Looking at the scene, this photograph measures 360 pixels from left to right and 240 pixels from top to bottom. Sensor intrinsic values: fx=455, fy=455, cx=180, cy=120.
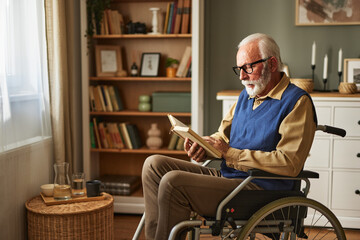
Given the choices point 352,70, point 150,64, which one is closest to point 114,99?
point 150,64

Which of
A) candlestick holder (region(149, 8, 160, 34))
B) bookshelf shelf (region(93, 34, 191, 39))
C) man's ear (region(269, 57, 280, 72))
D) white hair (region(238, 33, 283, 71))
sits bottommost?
man's ear (region(269, 57, 280, 72))

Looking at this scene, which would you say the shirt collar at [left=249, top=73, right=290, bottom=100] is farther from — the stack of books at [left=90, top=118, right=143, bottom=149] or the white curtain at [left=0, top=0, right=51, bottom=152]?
the stack of books at [left=90, top=118, right=143, bottom=149]

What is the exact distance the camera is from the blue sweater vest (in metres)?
1.91

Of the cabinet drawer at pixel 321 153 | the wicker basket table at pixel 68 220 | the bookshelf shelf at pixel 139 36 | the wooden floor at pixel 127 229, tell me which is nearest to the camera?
the wicker basket table at pixel 68 220

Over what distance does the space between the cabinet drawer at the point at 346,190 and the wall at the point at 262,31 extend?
0.75 meters

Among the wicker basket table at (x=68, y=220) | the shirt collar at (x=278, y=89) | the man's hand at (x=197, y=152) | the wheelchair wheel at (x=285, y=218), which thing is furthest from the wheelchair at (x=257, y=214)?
the wicker basket table at (x=68, y=220)

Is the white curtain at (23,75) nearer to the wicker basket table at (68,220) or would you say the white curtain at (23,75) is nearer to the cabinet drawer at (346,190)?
the wicker basket table at (68,220)

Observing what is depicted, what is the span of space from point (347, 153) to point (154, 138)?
4.50 ft

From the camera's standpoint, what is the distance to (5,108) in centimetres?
234

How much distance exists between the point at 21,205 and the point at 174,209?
1.14 meters

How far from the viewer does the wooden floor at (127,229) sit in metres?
2.92

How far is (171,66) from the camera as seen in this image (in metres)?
3.44

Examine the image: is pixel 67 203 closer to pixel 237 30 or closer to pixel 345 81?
pixel 237 30

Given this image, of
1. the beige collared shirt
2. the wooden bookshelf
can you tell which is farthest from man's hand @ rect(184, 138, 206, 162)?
the wooden bookshelf
